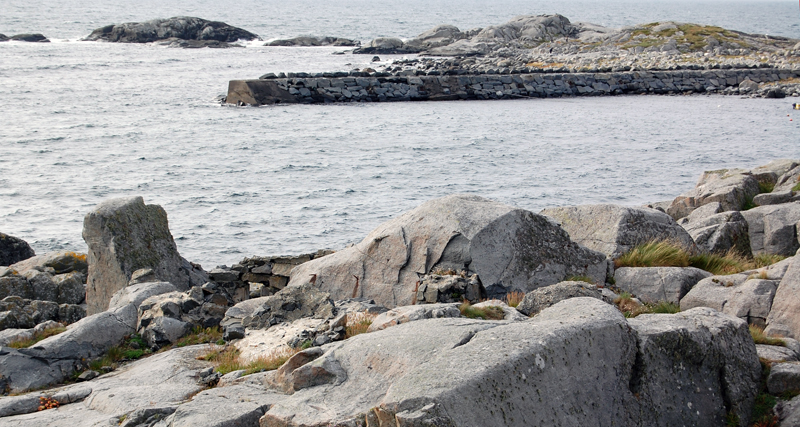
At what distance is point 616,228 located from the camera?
11.3 metres

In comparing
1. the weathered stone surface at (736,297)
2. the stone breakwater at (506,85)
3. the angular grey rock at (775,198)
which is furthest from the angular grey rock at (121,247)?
the stone breakwater at (506,85)

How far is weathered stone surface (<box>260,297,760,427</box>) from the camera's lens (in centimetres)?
473

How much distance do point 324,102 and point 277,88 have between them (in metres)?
3.10

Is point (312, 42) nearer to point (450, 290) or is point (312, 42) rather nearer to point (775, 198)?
point (775, 198)

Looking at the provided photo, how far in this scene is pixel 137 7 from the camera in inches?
6152

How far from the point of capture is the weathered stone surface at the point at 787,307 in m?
7.81

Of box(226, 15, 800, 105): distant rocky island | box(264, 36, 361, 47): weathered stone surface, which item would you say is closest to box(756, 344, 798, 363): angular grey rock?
box(226, 15, 800, 105): distant rocky island

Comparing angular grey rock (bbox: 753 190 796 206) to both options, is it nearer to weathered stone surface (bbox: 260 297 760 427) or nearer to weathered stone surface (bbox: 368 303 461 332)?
weathered stone surface (bbox: 260 297 760 427)

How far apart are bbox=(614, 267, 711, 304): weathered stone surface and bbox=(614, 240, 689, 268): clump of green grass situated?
0.36m

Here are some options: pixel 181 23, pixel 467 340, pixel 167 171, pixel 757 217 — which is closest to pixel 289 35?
pixel 181 23

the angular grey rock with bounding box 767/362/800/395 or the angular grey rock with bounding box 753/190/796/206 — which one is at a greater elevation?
the angular grey rock with bounding box 753/190/796/206

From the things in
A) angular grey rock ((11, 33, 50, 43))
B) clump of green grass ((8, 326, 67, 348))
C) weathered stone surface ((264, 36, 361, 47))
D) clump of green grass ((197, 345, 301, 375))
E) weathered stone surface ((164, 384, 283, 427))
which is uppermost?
weathered stone surface ((264, 36, 361, 47))

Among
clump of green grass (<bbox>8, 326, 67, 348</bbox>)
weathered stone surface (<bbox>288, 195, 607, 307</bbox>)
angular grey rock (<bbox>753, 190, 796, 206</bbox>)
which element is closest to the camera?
clump of green grass (<bbox>8, 326, 67, 348</bbox>)

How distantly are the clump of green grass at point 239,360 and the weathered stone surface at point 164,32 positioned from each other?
87.8 meters
